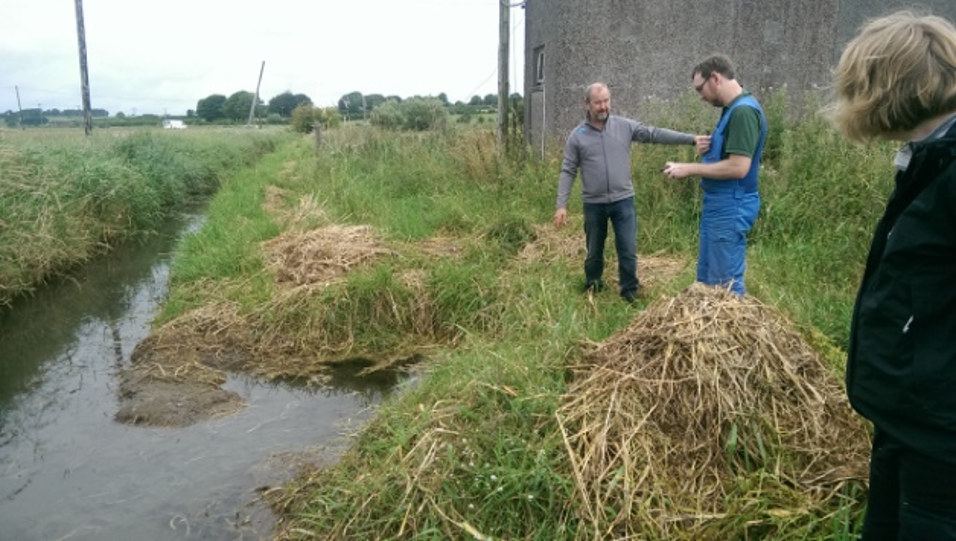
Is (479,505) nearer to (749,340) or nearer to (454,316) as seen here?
(749,340)

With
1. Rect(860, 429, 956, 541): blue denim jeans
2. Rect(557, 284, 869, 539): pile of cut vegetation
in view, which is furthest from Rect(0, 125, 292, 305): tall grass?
Rect(860, 429, 956, 541): blue denim jeans

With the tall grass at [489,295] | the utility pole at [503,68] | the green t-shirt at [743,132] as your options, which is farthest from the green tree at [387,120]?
the green t-shirt at [743,132]

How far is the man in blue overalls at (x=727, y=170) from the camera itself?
435 centimetres

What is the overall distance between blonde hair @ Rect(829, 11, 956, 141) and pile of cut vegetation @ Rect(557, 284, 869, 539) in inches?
65.6

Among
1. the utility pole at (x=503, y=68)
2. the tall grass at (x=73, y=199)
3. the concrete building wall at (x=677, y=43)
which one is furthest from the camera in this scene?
the utility pole at (x=503, y=68)

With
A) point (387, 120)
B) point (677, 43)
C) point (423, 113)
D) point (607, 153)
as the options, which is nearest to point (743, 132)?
point (607, 153)

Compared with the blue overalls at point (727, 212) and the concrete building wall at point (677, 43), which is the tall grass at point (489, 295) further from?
the concrete building wall at point (677, 43)

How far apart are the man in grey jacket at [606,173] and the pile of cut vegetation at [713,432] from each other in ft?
6.78

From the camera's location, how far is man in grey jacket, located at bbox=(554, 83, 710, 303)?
557 cm

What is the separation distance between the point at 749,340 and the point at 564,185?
272 centimetres

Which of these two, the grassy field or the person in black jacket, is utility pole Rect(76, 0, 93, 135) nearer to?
the grassy field

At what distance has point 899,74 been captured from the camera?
1.73 m

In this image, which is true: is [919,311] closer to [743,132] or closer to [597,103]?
[743,132]

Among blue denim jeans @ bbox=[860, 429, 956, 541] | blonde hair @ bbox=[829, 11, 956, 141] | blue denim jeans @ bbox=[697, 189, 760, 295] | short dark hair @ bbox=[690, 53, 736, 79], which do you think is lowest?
blue denim jeans @ bbox=[860, 429, 956, 541]
